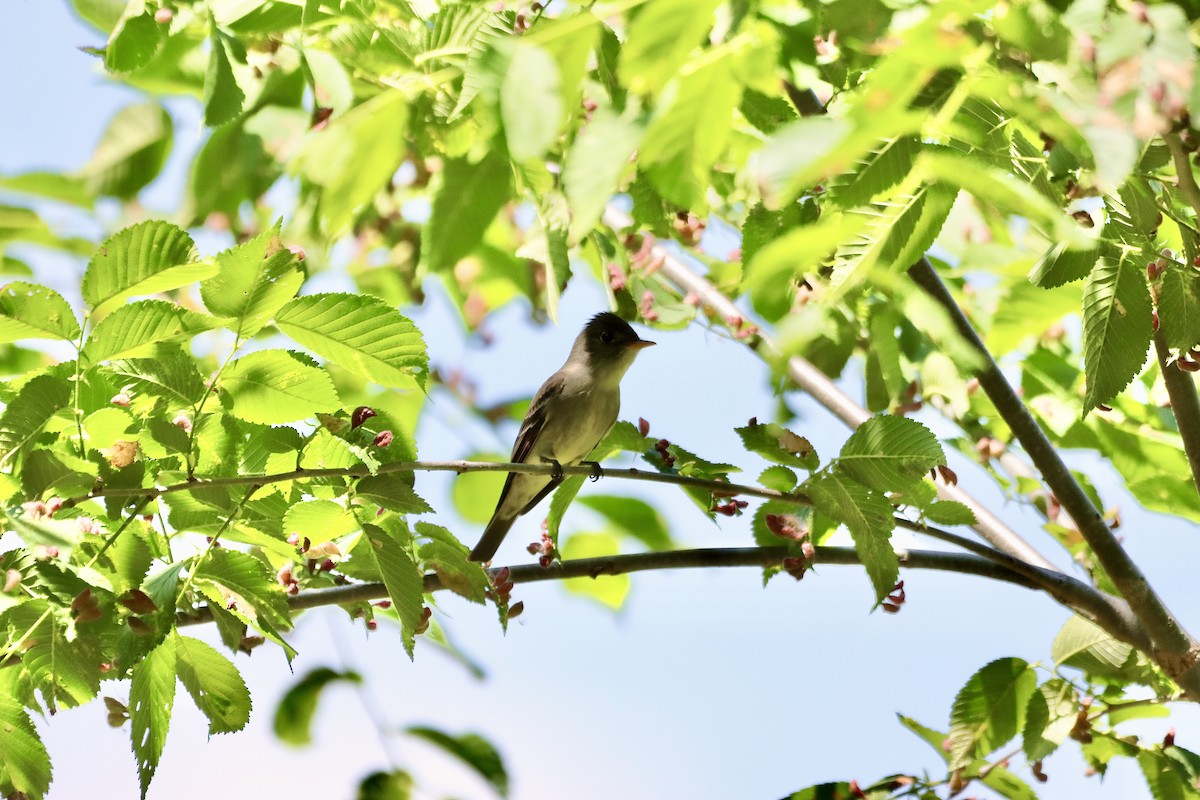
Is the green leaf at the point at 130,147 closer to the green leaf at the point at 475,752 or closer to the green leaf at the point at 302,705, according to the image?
the green leaf at the point at 302,705

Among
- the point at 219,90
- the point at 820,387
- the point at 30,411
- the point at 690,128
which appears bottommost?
the point at 690,128

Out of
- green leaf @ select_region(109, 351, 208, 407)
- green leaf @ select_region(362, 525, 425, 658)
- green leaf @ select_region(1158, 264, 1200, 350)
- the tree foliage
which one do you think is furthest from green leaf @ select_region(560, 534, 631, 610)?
green leaf @ select_region(1158, 264, 1200, 350)

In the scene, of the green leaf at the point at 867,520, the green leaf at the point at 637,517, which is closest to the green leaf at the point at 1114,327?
the green leaf at the point at 867,520

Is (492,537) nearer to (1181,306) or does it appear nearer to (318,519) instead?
(318,519)

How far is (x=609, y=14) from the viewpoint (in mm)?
1316

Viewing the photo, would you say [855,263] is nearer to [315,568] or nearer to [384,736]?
[315,568]

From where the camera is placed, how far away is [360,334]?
2.04 m

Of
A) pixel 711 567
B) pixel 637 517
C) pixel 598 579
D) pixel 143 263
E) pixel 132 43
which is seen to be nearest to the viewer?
pixel 143 263

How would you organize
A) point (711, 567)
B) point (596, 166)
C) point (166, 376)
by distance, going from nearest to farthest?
point (596, 166) → point (166, 376) → point (711, 567)

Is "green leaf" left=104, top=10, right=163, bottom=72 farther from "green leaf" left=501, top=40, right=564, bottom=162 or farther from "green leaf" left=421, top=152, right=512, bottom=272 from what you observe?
"green leaf" left=501, top=40, right=564, bottom=162

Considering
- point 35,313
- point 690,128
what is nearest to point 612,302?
point 35,313

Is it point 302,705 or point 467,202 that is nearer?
point 467,202

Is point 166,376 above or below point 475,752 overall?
above

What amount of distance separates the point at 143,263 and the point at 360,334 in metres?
0.39
